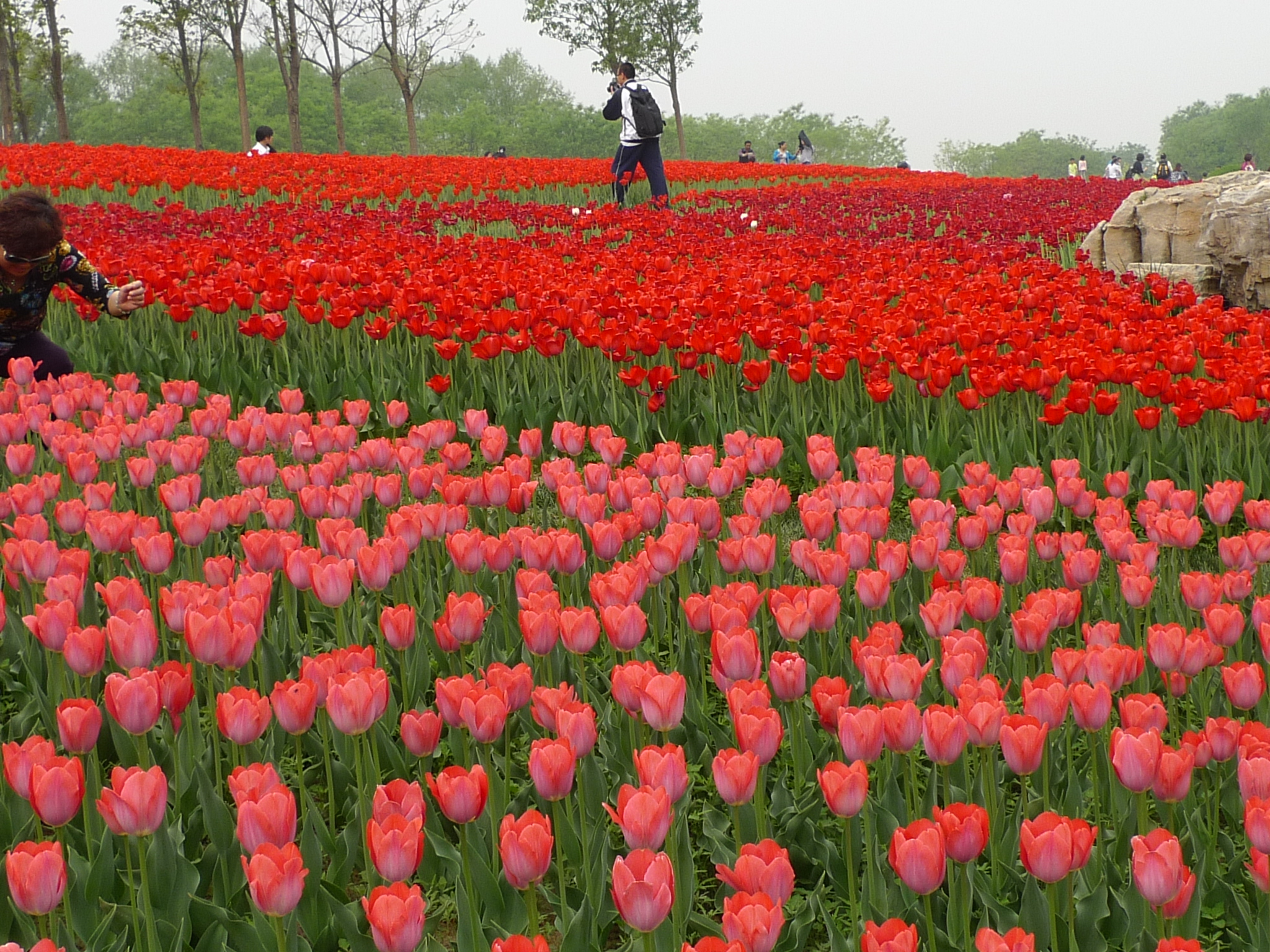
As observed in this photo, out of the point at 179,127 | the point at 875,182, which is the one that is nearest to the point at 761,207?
the point at 875,182

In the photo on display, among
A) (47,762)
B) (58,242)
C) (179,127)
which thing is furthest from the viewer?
(179,127)

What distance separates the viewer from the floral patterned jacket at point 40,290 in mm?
6059

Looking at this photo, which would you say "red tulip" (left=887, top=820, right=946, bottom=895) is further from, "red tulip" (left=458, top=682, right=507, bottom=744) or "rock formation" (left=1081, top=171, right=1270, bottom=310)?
"rock formation" (left=1081, top=171, right=1270, bottom=310)

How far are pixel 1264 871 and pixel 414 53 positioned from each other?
4408 cm

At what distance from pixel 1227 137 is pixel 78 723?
447ft

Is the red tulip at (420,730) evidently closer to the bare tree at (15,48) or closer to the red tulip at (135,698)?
the red tulip at (135,698)

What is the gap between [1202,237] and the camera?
9.51 meters

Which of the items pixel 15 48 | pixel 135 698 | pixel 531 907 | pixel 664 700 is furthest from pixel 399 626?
pixel 15 48

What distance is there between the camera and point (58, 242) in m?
6.01

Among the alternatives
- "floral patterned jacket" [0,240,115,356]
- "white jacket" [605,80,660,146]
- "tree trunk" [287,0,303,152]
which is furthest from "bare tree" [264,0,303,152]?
"floral patterned jacket" [0,240,115,356]

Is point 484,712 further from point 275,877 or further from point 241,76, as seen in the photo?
point 241,76

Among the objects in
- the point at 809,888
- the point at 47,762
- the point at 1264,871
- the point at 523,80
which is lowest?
the point at 809,888

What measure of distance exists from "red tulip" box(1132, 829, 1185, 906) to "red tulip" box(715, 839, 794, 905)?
50 centimetres

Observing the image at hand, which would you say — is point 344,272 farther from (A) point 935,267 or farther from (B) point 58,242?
(A) point 935,267
